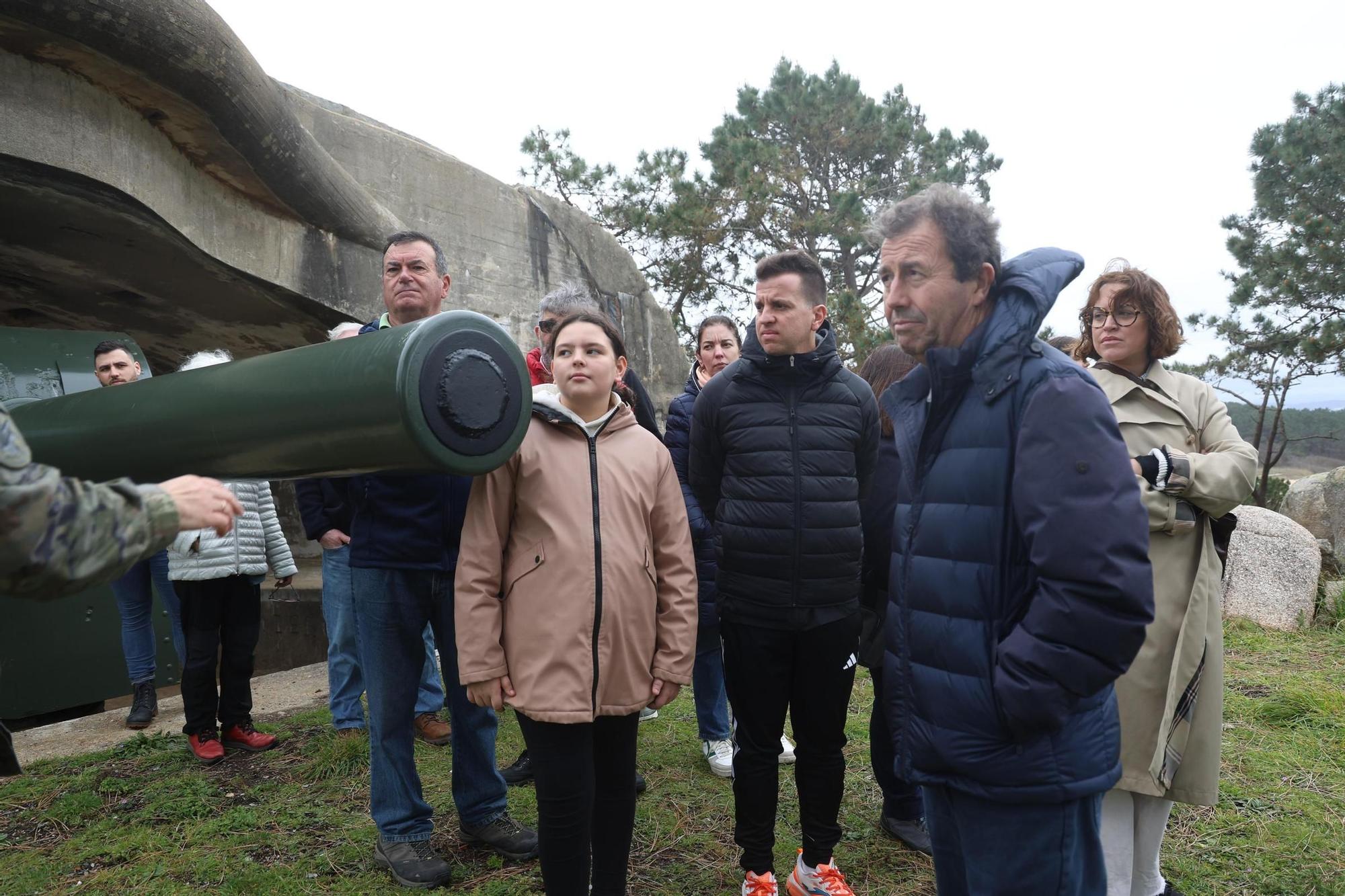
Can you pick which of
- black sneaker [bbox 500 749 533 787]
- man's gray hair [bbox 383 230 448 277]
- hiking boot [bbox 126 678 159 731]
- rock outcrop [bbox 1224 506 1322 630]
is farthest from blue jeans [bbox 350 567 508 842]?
rock outcrop [bbox 1224 506 1322 630]

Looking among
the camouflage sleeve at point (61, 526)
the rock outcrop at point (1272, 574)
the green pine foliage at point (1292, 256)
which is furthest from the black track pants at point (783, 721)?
the green pine foliage at point (1292, 256)

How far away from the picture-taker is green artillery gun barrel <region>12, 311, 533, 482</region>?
5.42 ft

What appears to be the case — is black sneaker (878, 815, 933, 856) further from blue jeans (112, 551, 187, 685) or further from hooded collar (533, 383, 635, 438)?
blue jeans (112, 551, 187, 685)

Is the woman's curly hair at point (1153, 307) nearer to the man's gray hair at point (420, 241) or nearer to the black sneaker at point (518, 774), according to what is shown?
the man's gray hair at point (420, 241)

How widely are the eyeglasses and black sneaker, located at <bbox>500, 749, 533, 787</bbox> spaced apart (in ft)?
8.45

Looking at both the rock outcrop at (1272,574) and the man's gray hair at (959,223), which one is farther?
the rock outcrop at (1272,574)

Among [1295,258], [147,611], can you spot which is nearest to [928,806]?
[147,611]

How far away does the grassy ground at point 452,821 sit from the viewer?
273 cm

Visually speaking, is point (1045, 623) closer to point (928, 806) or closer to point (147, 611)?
point (928, 806)

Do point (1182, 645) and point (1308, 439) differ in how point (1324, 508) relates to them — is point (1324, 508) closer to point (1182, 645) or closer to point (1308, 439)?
point (1182, 645)

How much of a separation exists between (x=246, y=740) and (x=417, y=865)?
5.51 feet

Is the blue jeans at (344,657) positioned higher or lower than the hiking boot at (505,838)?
higher

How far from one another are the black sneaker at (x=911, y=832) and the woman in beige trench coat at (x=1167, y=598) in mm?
693

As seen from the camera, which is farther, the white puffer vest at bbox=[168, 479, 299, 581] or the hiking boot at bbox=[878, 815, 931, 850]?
the white puffer vest at bbox=[168, 479, 299, 581]
